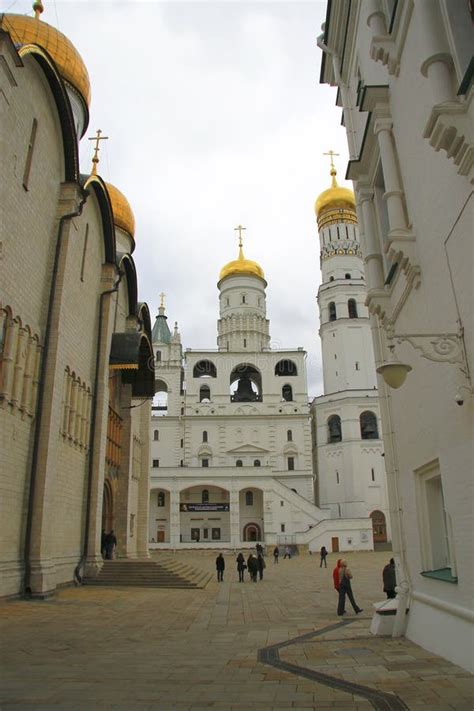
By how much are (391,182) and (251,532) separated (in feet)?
137

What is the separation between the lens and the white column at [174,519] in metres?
44.2

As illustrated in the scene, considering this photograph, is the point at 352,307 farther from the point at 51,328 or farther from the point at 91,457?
the point at 51,328

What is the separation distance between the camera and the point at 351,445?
159 ft

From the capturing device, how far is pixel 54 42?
882 inches

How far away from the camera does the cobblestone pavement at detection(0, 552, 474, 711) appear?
231 inches

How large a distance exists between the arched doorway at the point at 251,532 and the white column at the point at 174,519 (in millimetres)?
5494

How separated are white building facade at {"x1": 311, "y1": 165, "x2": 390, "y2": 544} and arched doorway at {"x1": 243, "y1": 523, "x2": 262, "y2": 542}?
22.0ft

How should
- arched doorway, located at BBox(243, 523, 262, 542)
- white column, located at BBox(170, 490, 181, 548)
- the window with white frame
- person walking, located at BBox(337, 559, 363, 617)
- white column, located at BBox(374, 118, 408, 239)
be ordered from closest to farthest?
the window with white frame, white column, located at BBox(374, 118, 408, 239), person walking, located at BBox(337, 559, 363, 617), white column, located at BBox(170, 490, 181, 548), arched doorway, located at BBox(243, 523, 262, 542)

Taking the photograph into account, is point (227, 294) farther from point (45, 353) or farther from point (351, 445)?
point (45, 353)

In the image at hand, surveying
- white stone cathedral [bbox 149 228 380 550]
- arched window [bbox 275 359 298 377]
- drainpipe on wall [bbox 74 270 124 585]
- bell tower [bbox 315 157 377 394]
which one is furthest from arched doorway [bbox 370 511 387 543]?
drainpipe on wall [bbox 74 270 124 585]

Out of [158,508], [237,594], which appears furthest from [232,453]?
[237,594]

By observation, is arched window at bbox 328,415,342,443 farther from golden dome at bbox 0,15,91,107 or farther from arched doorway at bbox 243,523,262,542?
golden dome at bbox 0,15,91,107

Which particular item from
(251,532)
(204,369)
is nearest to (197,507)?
(251,532)

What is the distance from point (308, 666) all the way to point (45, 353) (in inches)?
450
